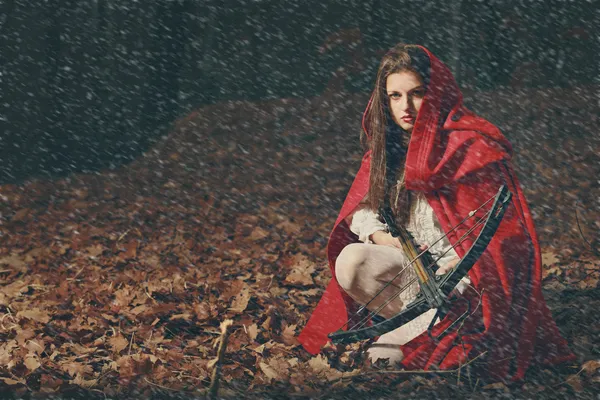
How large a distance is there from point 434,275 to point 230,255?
137 inches

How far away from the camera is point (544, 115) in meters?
8.99

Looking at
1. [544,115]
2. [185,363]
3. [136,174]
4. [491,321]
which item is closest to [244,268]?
[185,363]

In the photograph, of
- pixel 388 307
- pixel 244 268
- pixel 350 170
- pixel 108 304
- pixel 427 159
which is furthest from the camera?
pixel 350 170

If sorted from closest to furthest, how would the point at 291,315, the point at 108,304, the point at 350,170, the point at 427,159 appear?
the point at 427,159 → the point at 291,315 → the point at 108,304 → the point at 350,170

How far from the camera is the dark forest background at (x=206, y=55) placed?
29.4ft

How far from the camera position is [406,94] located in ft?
10.6

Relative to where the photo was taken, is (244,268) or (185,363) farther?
(244,268)

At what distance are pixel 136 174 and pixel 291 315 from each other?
16.3 ft

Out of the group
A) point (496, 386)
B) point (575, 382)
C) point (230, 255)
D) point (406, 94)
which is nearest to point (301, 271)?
point (230, 255)

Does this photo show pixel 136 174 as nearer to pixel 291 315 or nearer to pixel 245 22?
pixel 245 22

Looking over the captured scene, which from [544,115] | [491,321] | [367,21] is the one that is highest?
[367,21]

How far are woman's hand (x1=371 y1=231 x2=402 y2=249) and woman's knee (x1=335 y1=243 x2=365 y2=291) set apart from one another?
0.08 meters

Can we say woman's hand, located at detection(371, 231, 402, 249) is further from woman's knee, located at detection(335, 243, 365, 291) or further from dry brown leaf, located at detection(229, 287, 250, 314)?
dry brown leaf, located at detection(229, 287, 250, 314)

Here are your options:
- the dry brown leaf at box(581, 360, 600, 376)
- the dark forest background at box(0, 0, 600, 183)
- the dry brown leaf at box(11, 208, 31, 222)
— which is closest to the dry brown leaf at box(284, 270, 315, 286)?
the dry brown leaf at box(581, 360, 600, 376)
